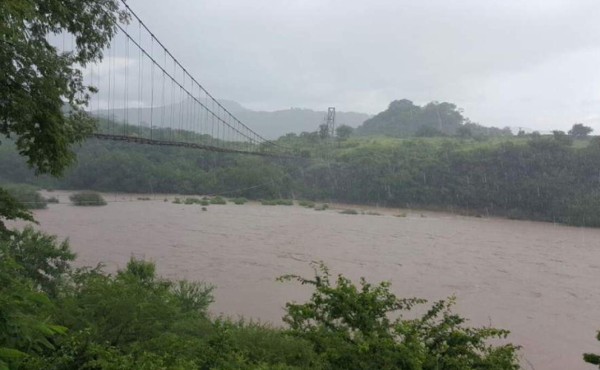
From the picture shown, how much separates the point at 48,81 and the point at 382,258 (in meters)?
11.6

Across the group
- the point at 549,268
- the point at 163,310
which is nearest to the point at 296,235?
the point at 549,268

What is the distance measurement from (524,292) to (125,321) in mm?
9441

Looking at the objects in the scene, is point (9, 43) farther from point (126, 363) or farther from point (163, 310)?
point (163, 310)

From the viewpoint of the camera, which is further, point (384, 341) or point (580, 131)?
point (580, 131)

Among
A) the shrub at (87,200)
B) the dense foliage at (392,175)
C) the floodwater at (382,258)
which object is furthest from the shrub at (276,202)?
the shrub at (87,200)

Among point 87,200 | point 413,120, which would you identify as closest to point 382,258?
point 87,200

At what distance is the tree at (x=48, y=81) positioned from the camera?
402 cm

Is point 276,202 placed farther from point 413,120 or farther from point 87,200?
point 413,120

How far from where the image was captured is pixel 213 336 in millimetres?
3859

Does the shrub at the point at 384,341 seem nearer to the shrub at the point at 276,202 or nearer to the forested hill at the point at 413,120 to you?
the shrub at the point at 276,202

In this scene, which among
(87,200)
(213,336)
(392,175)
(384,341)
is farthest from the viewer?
(392,175)

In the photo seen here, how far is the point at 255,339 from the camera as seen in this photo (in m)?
4.95

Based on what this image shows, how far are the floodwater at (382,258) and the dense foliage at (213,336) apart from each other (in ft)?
11.5

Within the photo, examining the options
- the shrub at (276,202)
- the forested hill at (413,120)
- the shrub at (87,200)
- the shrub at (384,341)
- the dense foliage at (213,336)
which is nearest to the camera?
the dense foliage at (213,336)
